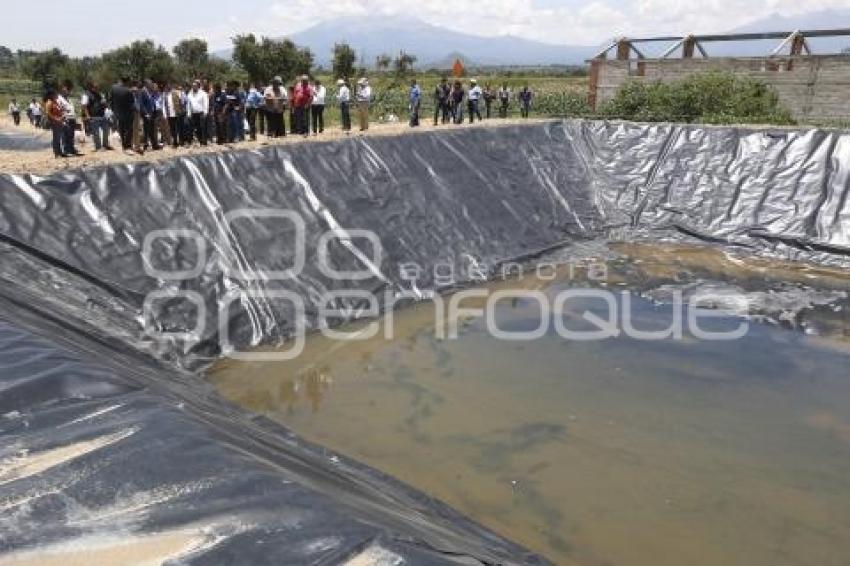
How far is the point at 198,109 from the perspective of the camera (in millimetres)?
13148

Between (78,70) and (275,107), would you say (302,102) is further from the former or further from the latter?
(78,70)

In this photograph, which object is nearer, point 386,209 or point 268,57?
point 386,209

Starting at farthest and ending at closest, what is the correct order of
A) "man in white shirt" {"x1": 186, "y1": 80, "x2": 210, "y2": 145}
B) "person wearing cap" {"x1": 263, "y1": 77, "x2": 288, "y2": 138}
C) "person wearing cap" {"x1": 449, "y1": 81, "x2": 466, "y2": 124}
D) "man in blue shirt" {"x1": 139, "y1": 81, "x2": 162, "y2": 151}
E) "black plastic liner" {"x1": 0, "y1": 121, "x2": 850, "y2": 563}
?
"person wearing cap" {"x1": 449, "y1": 81, "x2": 466, "y2": 124}
"person wearing cap" {"x1": 263, "y1": 77, "x2": 288, "y2": 138}
"man in white shirt" {"x1": 186, "y1": 80, "x2": 210, "y2": 145}
"man in blue shirt" {"x1": 139, "y1": 81, "x2": 162, "y2": 151}
"black plastic liner" {"x1": 0, "y1": 121, "x2": 850, "y2": 563}

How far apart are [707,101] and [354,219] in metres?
13.3

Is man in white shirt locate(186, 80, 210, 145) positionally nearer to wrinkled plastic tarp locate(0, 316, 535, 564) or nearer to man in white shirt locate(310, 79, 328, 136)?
man in white shirt locate(310, 79, 328, 136)

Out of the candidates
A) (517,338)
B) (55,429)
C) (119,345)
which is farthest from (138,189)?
(55,429)

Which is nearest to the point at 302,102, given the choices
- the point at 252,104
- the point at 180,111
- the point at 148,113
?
the point at 252,104

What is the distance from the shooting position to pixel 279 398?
26.2ft

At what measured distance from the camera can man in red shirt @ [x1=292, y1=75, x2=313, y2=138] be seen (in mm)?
15172

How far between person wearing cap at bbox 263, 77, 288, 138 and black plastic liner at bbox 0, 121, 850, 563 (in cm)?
268

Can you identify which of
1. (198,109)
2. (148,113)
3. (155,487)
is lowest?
(155,487)

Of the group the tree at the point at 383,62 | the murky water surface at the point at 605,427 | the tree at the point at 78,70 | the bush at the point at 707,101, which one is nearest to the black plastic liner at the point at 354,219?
the murky water surface at the point at 605,427

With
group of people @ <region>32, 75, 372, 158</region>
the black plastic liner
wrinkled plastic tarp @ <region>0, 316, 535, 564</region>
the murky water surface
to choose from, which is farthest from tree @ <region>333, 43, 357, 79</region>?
wrinkled plastic tarp @ <region>0, 316, 535, 564</region>

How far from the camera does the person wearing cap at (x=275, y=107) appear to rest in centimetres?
1477
